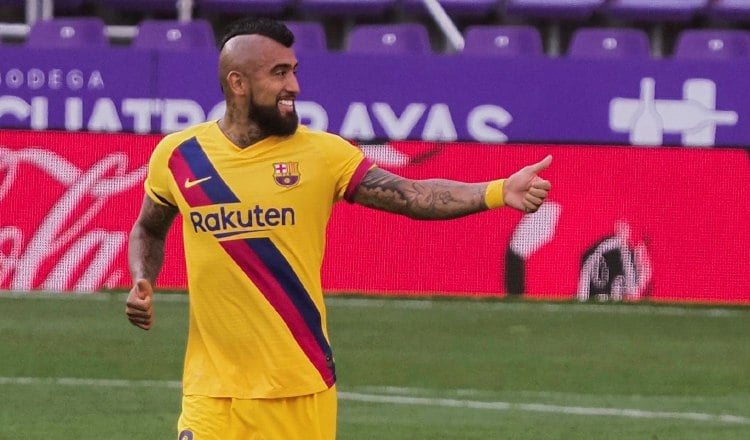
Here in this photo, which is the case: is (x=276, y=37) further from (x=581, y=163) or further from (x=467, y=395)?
(x=581, y=163)

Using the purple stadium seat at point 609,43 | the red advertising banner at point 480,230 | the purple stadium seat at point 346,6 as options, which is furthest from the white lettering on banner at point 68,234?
the purple stadium seat at point 609,43

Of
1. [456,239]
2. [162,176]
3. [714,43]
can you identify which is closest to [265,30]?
[162,176]

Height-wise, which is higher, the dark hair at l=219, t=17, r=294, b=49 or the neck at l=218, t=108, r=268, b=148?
the dark hair at l=219, t=17, r=294, b=49

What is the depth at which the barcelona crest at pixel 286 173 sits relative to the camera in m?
5.56

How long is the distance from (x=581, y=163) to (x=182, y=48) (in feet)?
15.8

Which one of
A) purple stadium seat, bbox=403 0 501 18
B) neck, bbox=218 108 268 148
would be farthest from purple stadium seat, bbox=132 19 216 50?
neck, bbox=218 108 268 148

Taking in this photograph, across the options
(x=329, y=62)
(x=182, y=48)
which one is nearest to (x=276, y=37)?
(x=329, y=62)

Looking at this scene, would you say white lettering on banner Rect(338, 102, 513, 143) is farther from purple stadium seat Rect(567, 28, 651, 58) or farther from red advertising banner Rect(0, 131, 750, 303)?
purple stadium seat Rect(567, 28, 651, 58)

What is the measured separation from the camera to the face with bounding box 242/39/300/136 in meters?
5.54

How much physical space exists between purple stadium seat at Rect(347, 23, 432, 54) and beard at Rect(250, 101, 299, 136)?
12348mm

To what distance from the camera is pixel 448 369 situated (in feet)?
38.3

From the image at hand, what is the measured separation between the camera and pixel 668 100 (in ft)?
54.9

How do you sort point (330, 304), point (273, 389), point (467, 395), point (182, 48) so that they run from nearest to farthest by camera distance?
point (273, 389) < point (467, 395) < point (330, 304) < point (182, 48)

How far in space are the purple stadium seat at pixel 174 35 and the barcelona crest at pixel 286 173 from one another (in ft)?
41.4
